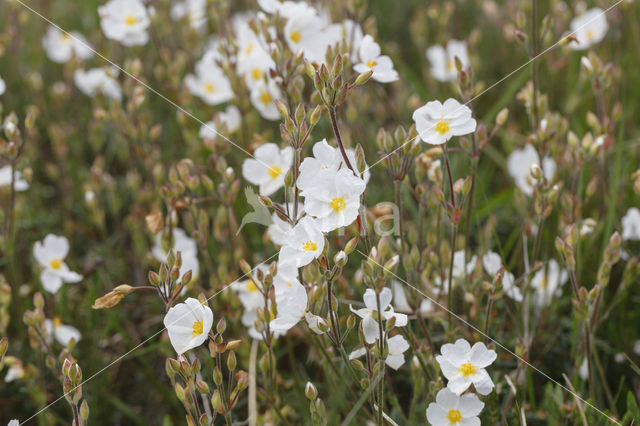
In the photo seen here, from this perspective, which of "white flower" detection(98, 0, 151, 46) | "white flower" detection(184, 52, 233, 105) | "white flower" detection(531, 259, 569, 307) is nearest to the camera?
"white flower" detection(531, 259, 569, 307)

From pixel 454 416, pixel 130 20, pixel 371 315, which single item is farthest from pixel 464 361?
pixel 130 20

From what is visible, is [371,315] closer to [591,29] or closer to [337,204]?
[337,204]

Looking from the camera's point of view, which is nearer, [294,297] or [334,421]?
[294,297]

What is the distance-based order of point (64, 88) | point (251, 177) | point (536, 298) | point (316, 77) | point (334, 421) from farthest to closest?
1. point (64, 88)
2. point (536, 298)
3. point (251, 177)
4. point (334, 421)
5. point (316, 77)

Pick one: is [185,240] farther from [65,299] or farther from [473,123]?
[473,123]

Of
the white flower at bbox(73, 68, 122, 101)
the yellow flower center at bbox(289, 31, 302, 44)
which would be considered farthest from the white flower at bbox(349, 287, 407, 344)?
the white flower at bbox(73, 68, 122, 101)

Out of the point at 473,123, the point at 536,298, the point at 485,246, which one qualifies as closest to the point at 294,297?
the point at 473,123

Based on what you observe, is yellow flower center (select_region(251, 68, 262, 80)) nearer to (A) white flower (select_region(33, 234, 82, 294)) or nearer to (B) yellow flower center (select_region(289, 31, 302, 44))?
(B) yellow flower center (select_region(289, 31, 302, 44))
